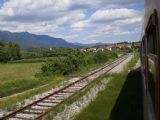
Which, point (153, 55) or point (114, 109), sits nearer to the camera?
point (153, 55)

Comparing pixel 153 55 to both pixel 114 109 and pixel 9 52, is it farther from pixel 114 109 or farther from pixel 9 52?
pixel 9 52

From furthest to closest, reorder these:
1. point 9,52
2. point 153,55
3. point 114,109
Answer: point 9,52 → point 114,109 → point 153,55

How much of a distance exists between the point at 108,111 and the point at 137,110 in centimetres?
107

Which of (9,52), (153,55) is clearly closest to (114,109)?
(153,55)

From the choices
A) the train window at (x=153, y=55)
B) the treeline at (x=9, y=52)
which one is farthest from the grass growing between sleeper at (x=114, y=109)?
the treeline at (x=9, y=52)

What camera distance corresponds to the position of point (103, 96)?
1642 cm

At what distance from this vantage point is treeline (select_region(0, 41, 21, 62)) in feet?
384

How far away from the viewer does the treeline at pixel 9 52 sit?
4604 inches

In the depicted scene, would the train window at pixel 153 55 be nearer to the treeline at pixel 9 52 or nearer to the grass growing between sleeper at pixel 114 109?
the grass growing between sleeper at pixel 114 109

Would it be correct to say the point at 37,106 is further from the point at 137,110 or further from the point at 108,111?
the point at 137,110

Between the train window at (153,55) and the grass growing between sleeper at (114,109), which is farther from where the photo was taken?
the grass growing between sleeper at (114,109)

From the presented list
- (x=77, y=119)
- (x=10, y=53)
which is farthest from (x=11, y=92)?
(x=10, y=53)

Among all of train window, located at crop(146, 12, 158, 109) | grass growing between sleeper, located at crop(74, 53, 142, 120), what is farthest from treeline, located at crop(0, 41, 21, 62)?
train window, located at crop(146, 12, 158, 109)

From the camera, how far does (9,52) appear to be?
391 feet
